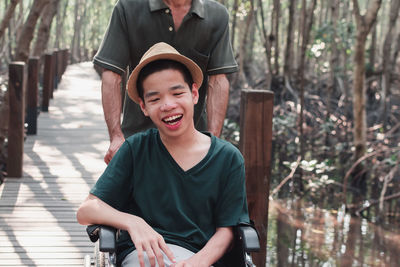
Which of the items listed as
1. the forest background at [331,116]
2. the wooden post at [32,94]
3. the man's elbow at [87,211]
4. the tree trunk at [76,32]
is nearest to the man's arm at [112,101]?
the man's elbow at [87,211]

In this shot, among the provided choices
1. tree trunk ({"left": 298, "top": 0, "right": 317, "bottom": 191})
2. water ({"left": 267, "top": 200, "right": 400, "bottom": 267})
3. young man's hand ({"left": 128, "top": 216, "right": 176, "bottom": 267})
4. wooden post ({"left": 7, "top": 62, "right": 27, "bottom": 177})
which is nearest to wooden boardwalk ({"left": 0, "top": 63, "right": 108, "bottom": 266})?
wooden post ({"left": 7, "top": 62, "right": 27, "bottom": 177})

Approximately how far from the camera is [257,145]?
3486 millimetres

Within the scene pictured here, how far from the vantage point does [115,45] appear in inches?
112

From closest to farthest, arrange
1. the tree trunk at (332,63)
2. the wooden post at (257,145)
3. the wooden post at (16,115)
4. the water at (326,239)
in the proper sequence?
1. the wooden post at (257,145)
2. the wooden post at (16,115)
3. the water at (326,239)
4. the tree trunk at (332,63)

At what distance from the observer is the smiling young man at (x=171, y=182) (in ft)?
7.19

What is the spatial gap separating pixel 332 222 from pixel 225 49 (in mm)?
4783

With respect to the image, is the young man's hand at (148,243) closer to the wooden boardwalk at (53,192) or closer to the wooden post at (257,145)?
the wooden post at (257,145)

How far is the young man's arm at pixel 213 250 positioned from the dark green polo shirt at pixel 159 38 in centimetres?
90

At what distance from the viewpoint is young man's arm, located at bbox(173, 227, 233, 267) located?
210 centimetres

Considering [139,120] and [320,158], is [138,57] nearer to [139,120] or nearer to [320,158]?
[139,120]

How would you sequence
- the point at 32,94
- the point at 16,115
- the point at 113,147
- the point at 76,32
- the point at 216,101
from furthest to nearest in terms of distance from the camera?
the point at 76,32
the point at 32,94
the point at 16,115
the point at 216,101
the point at 113,147

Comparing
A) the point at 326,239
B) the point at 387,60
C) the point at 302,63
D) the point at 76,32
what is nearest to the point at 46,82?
the point at 302,63

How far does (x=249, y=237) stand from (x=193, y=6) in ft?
4.00

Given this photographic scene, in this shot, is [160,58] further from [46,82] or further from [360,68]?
[46,82]
